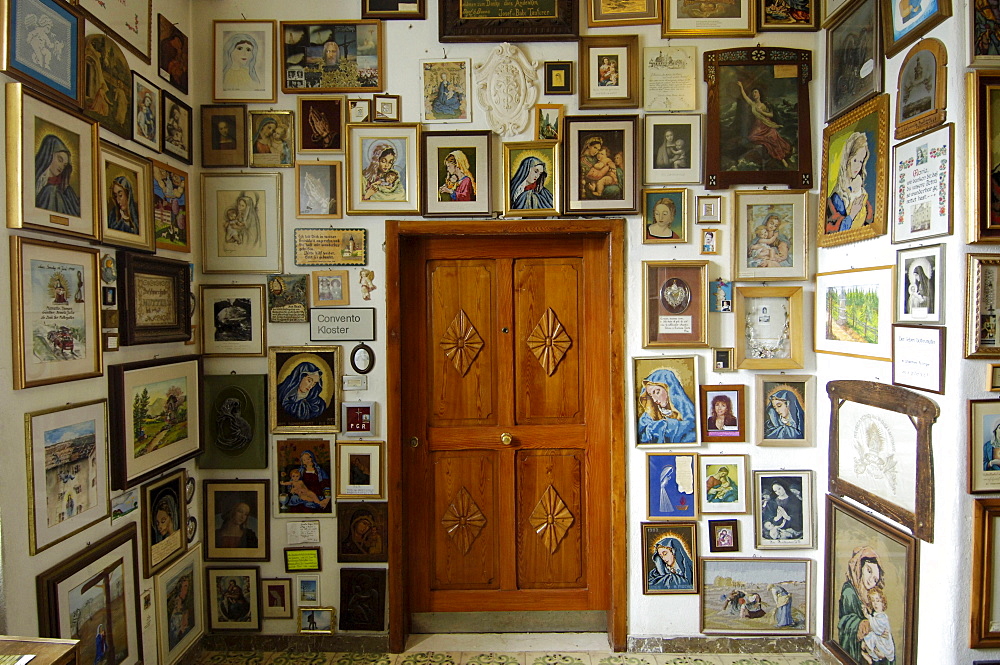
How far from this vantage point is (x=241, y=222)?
9.77 feet

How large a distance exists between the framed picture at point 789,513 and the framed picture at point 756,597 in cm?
10

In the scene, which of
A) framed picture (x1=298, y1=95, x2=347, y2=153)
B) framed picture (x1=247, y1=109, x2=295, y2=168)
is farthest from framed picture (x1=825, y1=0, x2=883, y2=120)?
framed picture (x1=247, y1=109, x2=295, y2=168)

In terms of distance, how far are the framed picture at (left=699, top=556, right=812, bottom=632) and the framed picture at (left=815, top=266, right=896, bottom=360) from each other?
116 cm

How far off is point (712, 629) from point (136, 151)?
3.56 metres

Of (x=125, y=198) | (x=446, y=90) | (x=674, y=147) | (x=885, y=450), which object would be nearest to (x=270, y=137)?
(x=125, y=198)

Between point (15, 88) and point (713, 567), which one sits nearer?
point (15, 88)

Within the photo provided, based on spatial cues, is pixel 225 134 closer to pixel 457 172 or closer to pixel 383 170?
pixel 383 170

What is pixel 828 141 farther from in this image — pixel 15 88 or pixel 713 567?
pixel 15 88

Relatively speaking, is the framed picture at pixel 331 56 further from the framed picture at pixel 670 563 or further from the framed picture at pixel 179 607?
the framed picture at pixel 670 563

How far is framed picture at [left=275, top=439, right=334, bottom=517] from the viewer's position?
302cm

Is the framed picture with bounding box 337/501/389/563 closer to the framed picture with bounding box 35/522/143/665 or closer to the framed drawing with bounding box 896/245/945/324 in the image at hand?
the framed picture with bounding box 35/522/143/665

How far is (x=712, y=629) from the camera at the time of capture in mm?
2994

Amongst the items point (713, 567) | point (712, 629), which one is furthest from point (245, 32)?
point (712, 629)

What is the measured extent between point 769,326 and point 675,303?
1.60 ft
